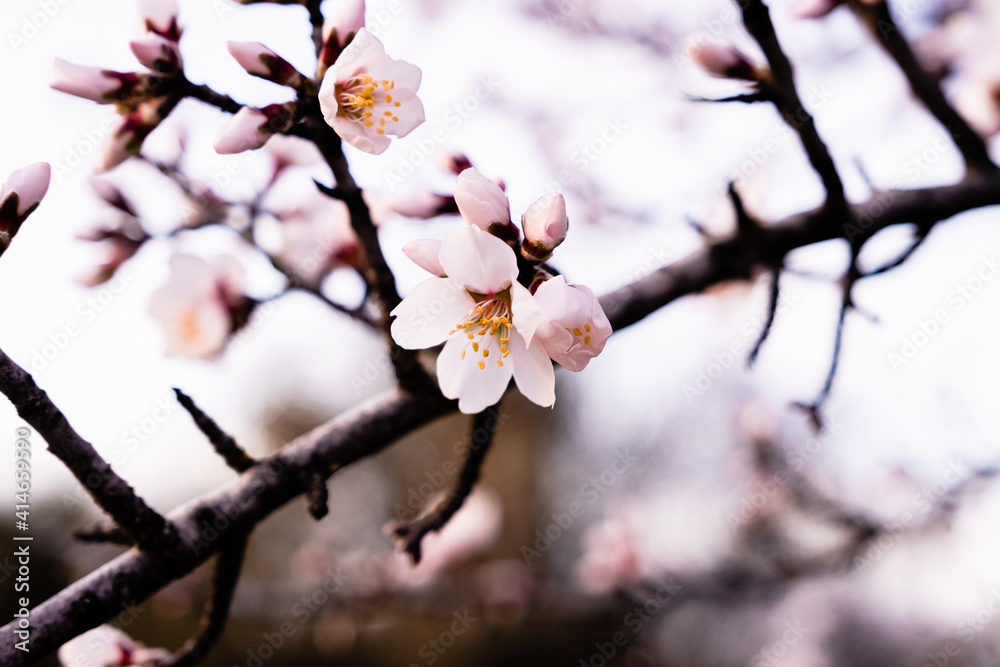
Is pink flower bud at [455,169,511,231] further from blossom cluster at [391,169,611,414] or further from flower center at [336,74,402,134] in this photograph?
flower center at [336,74,402,134]

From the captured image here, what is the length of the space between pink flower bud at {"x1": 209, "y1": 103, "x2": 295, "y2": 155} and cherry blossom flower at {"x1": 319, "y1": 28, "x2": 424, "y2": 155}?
0.07m

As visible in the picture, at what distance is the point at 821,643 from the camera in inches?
222

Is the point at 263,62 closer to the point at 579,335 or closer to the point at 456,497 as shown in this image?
the point at 579,335

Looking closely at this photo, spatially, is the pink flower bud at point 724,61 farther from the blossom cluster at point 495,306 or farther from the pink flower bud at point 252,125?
the pink flower bud at point 252,125

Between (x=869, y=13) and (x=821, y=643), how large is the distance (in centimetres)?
605

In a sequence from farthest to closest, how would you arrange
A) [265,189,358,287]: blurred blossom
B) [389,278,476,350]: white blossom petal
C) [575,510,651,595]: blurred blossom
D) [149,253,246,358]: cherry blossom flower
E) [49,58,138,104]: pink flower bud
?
[575,510,651,595]: blurred blossom, [149,253,246,358]: cherry blossom flower, [265,189,358,287]: blurred blossom, [49,58,138,104]: pink flower bud, [389,278,476,350]: white blossom petal

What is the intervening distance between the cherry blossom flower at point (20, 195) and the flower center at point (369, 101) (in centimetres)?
42

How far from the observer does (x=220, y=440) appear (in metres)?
0.95

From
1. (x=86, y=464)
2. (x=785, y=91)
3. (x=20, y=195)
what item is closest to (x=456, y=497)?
(x=86, y=464)

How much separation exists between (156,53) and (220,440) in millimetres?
588

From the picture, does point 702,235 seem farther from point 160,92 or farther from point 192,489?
point 192,489

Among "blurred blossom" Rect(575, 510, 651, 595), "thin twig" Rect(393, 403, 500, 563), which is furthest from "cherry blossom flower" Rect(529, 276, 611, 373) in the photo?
"blurred blossom" Rect(575, 510, 651, 595)

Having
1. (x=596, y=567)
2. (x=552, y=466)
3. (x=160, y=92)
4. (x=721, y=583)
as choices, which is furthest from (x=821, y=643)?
(x=552, y=466)

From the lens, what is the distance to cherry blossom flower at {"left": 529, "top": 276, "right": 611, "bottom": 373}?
704 millimetres
